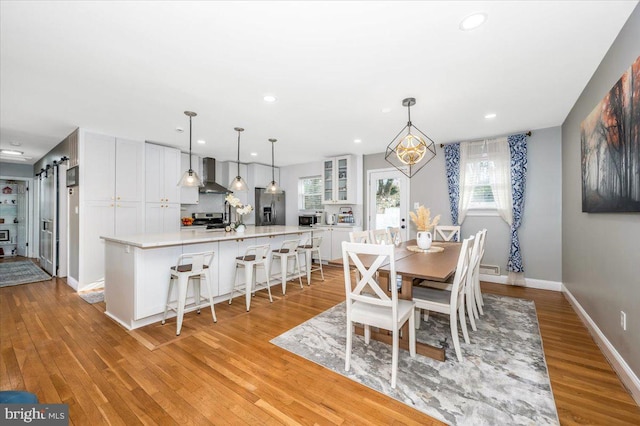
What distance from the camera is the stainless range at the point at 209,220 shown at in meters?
6.22

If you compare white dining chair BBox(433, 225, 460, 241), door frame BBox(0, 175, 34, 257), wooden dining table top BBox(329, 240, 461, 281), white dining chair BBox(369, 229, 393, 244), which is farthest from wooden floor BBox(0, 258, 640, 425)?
door frame BBox(0, 175, 34, 257)

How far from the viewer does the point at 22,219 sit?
24.5 ft

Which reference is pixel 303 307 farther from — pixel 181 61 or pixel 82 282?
pixel 82 282

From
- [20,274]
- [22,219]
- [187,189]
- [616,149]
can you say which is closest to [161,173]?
[187,189]

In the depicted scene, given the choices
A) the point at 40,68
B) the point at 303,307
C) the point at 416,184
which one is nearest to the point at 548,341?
the point at 303,307

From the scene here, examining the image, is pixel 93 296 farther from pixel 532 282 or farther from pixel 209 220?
pixel 532 282

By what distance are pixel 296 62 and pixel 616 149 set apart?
2.60 metres

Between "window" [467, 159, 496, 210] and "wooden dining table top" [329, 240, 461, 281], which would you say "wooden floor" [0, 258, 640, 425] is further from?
"window" [467, 159, 496, 210]

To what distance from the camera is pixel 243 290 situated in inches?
148

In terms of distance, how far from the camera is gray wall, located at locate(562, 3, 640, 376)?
186 cm

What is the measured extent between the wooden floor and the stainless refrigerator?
3932 mm

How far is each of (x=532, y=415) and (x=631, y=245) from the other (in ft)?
4.59

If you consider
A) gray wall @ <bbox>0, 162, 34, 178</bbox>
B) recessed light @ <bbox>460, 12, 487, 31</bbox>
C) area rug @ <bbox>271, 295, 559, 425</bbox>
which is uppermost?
recessed light @ <bbox>460, 12, 487, 31</bbox>

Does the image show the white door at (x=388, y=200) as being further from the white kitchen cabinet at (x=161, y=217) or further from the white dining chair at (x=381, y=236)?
the white kitchen cabinet at (x=161, y=217)
